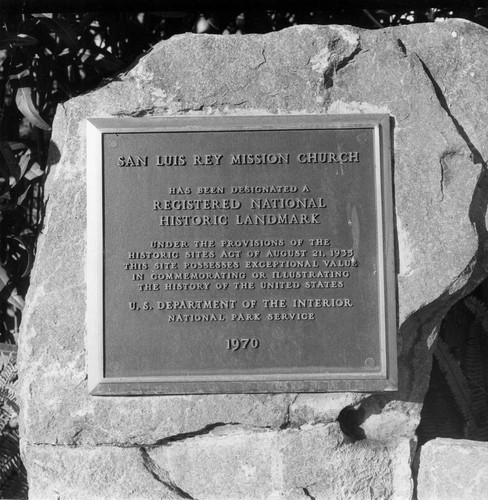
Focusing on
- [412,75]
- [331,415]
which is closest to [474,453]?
[331,415]

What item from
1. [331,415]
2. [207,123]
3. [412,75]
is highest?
[412,75]

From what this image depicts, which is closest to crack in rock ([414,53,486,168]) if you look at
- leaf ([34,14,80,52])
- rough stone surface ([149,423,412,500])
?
rough stone surface ([149,423,412,500])

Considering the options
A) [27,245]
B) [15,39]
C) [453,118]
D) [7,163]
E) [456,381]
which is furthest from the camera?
[27,245]

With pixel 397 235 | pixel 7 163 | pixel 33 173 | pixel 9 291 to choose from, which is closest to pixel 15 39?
pixel 7 163

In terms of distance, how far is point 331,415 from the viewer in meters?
3.26

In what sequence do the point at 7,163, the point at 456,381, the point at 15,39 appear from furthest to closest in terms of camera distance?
the point at 456,381 → the point at 7,163 → the point at 15,39

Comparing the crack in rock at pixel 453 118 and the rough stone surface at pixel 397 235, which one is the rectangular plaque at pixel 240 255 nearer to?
the rough stone surface at pixel 397 235

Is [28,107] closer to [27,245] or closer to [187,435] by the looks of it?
[27,245]

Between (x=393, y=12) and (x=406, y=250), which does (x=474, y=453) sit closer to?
(x=406, y=250)

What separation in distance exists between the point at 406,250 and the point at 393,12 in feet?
7.83

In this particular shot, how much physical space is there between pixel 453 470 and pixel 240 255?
1442 mm

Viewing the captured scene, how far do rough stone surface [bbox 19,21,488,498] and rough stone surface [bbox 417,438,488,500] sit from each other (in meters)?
0.11

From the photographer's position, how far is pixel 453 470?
321cm

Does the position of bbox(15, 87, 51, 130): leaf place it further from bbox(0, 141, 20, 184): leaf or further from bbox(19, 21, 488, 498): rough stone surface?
bbox(19, 21, 488, 498): rough stone surface
